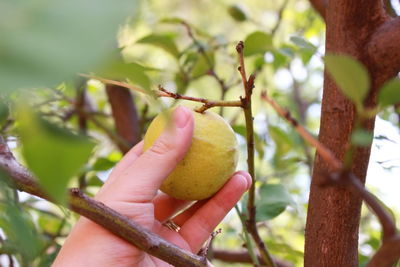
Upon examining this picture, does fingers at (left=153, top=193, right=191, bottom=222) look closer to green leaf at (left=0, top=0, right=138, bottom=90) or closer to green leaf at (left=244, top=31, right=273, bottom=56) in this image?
green leaf at (left=244, top=31, right=273, bottom=56)

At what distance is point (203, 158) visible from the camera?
2.36ft

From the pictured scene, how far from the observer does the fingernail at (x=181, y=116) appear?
70cm

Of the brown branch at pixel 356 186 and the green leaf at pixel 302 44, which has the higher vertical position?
the green leaf at pixel 302 44

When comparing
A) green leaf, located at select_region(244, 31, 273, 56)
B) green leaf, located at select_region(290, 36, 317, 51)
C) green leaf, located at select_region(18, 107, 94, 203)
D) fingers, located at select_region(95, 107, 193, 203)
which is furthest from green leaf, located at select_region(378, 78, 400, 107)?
green leaf, located at select_region(244, 31, 273, 56)

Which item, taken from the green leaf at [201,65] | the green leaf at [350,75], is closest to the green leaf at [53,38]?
the green leaf at [350,75]

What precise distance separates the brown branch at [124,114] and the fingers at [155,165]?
0.52m

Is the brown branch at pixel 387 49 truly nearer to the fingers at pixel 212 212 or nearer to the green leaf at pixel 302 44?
the green leaf at pixel 302 44

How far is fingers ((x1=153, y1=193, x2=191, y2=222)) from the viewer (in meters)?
0.97

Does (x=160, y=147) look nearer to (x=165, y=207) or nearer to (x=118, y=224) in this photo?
(x=118, y=224)

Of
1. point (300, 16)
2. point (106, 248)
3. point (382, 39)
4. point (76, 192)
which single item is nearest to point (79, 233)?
point (106, 248)

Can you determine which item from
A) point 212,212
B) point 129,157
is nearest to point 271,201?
point 212,212

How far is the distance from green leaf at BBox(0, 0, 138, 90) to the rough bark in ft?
1.61

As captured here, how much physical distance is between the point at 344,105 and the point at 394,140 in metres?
0.19

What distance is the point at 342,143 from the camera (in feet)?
2.21
